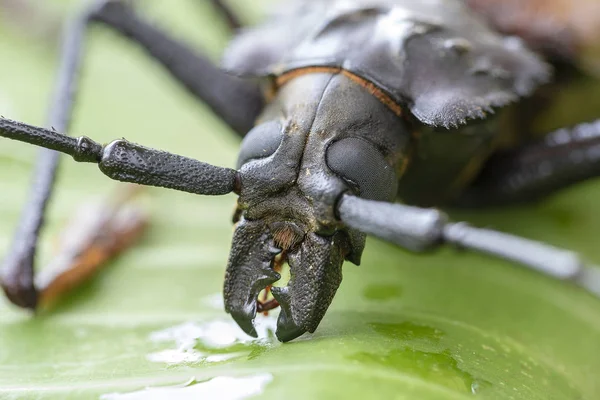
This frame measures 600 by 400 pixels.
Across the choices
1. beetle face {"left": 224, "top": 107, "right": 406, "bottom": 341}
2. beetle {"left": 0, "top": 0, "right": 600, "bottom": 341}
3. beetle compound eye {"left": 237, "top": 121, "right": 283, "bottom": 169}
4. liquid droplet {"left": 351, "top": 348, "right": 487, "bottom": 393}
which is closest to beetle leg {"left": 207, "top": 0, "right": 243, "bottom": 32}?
beetle {"left": 0, "top": 0, "right": 600, "bottom": 341}

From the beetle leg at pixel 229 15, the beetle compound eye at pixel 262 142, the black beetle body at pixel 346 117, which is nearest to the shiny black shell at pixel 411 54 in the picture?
the black beetle body at pixel 346 117

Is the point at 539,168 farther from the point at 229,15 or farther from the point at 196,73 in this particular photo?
the point at 229,15

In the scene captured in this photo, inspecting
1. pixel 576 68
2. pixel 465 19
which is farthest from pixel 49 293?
pixel 576 68

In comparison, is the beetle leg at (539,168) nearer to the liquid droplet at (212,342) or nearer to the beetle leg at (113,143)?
the beetle leg at (113,143)

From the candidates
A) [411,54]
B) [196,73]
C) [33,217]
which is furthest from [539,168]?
[33,217]

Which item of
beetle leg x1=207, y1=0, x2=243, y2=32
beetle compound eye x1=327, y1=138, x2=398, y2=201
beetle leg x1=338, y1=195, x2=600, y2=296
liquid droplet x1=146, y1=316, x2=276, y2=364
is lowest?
liquid droplet x1=146, y1=316, x2=276, y2=364

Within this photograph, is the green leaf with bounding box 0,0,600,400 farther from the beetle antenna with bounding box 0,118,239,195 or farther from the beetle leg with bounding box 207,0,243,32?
the beetle leg with bounding box 207,0,243,32

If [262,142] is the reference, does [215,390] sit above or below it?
below
